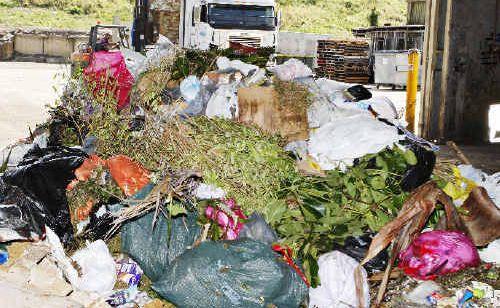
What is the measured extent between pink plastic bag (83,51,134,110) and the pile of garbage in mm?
347

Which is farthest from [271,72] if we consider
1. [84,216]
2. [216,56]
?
[84,216]

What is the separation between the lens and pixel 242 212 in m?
4.28

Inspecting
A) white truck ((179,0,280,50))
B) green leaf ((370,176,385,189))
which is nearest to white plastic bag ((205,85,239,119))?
green leaf ((370,176,385,189))

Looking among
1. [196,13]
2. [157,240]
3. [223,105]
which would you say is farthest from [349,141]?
[196,13]

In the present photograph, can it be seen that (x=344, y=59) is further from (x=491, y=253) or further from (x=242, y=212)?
(x=242, y=212)

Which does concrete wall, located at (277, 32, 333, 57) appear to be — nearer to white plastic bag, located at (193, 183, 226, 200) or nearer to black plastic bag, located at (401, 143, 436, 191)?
black plastic bag, located at (401, 143, 436, 191)

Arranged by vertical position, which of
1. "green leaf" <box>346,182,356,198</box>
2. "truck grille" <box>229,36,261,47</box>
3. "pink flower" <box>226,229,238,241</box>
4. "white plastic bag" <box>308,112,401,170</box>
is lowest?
"pink flower" <box>226,229,238,241</box>

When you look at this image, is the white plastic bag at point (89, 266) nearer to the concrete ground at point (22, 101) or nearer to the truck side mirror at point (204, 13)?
the concrete ground at point (22, 101)

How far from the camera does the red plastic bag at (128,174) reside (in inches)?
174

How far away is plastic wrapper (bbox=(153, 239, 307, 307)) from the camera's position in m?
3.55

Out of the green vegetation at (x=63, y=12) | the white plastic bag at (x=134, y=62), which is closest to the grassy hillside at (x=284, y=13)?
the green vegetation at (x=63, y=12)

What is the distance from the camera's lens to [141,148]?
15.6 feet

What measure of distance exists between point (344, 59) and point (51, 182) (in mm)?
20707

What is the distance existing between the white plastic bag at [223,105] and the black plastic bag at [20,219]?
1.61 meters
